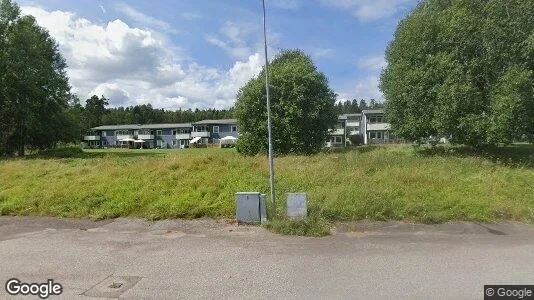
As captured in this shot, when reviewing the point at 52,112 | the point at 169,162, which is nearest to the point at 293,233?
the point at 169,162

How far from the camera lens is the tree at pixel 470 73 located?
19.2 metres

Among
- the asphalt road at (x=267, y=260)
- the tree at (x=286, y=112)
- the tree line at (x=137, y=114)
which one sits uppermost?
the tree line at (x=137, y=114)

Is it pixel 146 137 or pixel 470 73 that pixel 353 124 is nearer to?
pixel 146 137

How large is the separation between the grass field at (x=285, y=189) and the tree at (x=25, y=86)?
69.9ft

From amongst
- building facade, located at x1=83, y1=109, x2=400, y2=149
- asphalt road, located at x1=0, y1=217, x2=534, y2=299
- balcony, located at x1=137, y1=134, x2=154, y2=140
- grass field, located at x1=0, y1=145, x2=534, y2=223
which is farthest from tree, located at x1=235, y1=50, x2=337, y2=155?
balcony, located at x1=137, y1=134, x2=154, y2=140

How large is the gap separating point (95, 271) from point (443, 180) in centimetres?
1011

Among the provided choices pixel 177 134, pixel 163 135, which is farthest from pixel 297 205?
pixel 163 135

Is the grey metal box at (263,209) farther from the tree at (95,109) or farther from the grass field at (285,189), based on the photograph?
the tree at (95,109)

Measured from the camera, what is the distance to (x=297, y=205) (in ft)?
27.8

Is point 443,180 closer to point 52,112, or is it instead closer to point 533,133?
point 533,133

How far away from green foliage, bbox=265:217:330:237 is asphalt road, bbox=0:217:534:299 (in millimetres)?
252

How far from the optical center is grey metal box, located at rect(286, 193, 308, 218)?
8.39 meters

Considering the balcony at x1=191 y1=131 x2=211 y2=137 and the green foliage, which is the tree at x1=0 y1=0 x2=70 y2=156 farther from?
the balcony at x1=191 y1=131 x2=211 y2=137

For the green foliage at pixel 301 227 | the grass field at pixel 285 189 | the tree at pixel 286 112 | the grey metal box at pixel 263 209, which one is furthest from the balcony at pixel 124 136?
the green foliage at pixel 301 227
